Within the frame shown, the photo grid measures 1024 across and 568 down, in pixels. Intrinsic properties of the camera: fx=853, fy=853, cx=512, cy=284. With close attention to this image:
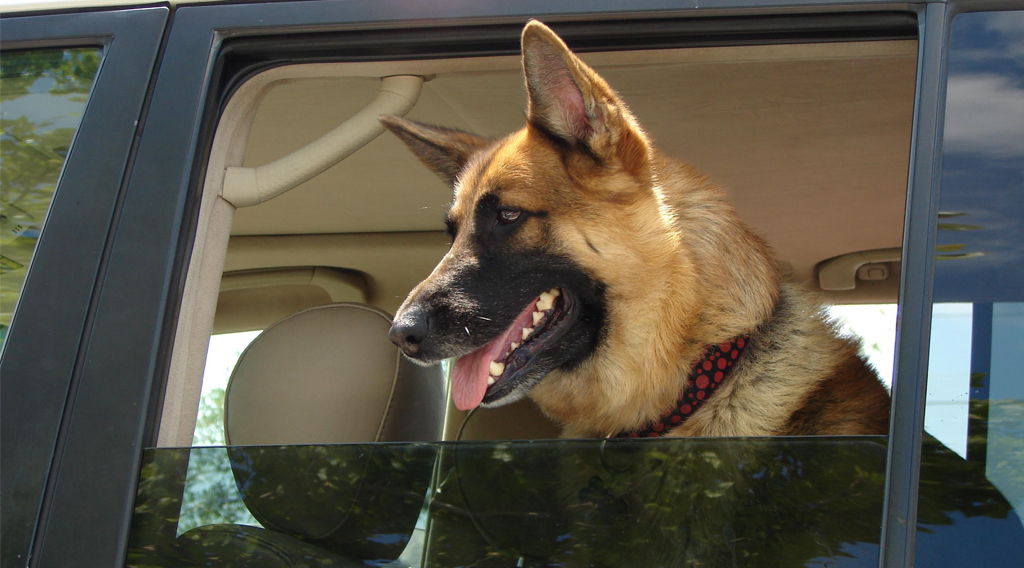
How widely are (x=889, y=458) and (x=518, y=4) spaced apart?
990 mm

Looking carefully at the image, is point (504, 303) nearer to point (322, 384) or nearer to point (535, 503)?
point (322, 384)

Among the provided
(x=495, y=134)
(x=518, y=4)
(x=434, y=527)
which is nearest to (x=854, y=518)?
(x=434, y=527)

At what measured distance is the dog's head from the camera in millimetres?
2049

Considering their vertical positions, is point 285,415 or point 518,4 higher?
point 518,4

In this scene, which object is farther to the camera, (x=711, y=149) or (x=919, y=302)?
(x=711, y=149)

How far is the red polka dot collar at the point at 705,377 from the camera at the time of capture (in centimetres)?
195

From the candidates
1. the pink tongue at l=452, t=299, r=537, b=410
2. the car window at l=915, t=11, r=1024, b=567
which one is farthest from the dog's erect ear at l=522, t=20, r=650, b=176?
the car window at l=915, t=11, r=1024, b=567

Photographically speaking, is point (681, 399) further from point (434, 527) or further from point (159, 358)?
point (159, 358)

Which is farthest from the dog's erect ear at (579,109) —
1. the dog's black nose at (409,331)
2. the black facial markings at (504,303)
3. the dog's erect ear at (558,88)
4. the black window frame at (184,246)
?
the dog's black nose at (409,331)

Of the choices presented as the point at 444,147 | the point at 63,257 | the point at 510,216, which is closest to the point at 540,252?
Answer: the point at 510,216

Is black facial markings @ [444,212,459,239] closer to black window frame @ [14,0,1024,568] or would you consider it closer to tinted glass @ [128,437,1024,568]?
black window frame @ [14,0,1024,568]

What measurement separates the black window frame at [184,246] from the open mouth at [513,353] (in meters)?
0.78

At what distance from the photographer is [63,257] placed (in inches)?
57.9

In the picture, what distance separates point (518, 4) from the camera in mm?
1566
